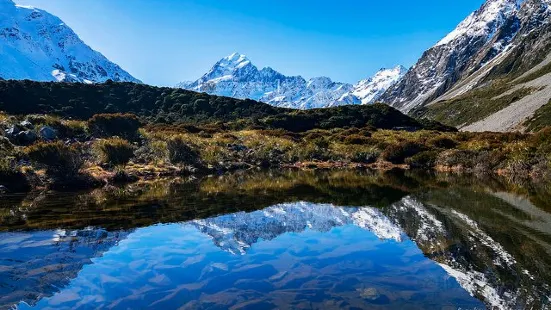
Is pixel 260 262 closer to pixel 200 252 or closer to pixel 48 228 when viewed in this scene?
pixel 200 252

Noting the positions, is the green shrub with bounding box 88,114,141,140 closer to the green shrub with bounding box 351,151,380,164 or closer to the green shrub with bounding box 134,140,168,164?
the green shrub with bounding box 134,140,168,164

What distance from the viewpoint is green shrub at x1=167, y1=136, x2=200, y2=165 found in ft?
173

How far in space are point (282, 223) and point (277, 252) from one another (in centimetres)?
553

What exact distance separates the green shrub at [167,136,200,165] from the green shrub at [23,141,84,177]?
14.4 metres

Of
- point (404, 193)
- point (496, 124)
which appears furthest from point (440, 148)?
point (496, 124)

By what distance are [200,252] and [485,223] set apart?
13637 mm

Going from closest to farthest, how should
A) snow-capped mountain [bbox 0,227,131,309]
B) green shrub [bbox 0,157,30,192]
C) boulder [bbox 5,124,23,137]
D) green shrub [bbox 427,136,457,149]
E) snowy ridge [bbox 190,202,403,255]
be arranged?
snow-capped mountain [bbox 0,227,131,309], snowy ridge [bbox 190,202,403,255], green shrub [bbox 0,157,30,192], boulder [bbox 5,124,23,137], green shrub [bbox 427,136,457,149]

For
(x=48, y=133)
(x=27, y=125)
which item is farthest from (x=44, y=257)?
(x=27, y=125)

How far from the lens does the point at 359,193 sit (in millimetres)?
32688

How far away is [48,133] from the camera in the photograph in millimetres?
53000

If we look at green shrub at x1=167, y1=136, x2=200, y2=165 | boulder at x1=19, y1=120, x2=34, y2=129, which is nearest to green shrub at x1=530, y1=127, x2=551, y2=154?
green shrub at x1=167, y1=136, x2=200, y2=165

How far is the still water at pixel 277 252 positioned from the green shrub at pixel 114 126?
110 ft

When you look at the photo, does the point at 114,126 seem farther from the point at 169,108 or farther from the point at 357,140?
the point at 169,108

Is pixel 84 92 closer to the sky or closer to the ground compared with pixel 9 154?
closer to the sky
